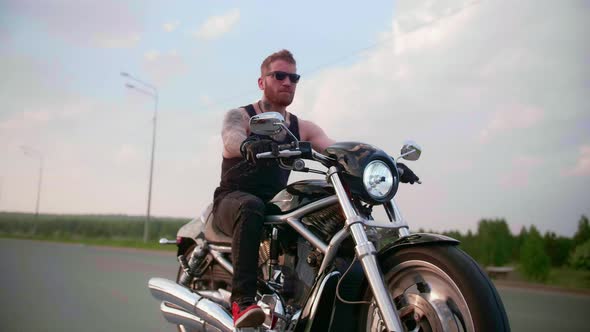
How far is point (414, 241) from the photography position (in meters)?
2.68

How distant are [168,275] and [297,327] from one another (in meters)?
7.28

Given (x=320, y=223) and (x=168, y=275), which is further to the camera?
(x=168, y=275)

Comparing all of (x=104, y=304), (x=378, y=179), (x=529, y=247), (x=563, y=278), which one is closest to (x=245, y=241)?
(x=378, y=179)

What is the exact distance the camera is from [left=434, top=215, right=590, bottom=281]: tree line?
9.82 m

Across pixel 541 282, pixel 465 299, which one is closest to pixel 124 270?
pixel 541 282

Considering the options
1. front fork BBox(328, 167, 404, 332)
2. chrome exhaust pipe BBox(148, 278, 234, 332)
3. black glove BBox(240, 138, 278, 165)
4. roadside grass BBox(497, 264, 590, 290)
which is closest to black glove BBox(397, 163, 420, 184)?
front fork BBox(328, 167, 404, 332)

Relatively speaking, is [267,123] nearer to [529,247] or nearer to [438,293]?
[438,293]

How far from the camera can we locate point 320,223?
3303 millimetres

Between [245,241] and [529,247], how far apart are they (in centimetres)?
788

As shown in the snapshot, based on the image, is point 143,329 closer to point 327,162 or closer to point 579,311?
point 327,162

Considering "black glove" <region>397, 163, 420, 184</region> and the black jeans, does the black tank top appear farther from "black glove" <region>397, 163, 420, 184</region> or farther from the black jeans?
"black glove" <region>397, 163, 420, 184</region>

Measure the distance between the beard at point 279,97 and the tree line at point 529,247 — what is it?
7366 mm

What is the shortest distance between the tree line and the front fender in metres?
7.97

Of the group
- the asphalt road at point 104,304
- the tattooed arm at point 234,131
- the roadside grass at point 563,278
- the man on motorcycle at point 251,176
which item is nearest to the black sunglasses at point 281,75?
the man on motorcycle at point 251,176
